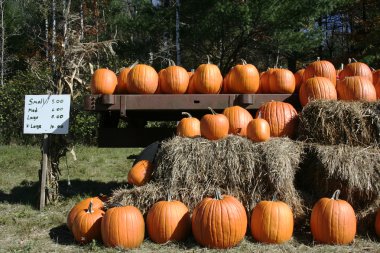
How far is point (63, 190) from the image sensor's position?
682 centimetres

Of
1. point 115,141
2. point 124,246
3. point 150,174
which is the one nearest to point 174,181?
point 150,174

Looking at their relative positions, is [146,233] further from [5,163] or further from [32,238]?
[5,163]

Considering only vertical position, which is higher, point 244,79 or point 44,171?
point 244,79

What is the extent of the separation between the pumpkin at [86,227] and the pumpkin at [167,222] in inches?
20.7

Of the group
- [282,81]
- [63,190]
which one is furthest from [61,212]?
[282,81]

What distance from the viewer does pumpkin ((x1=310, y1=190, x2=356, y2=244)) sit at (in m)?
4.06

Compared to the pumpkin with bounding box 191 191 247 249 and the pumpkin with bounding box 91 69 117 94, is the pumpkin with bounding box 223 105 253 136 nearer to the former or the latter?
the pumpkin with bounding box 191 191 247 249

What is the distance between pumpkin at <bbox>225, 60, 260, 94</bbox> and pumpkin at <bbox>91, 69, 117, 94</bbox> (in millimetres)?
1594

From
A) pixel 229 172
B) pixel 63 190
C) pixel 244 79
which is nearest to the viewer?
pixel 229 172

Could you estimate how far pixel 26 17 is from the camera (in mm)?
26406

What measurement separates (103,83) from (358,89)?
315 centimetres

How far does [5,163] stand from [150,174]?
18.1 ft

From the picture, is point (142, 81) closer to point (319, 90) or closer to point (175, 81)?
point (175, 81)

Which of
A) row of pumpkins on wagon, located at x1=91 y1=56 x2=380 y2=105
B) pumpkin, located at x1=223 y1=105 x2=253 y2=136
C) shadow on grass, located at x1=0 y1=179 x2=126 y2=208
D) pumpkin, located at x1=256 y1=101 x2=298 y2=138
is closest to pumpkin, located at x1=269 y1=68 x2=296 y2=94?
row of pumpkins on wagon, located at x1=91 y1=56 x2=380 y2=105
